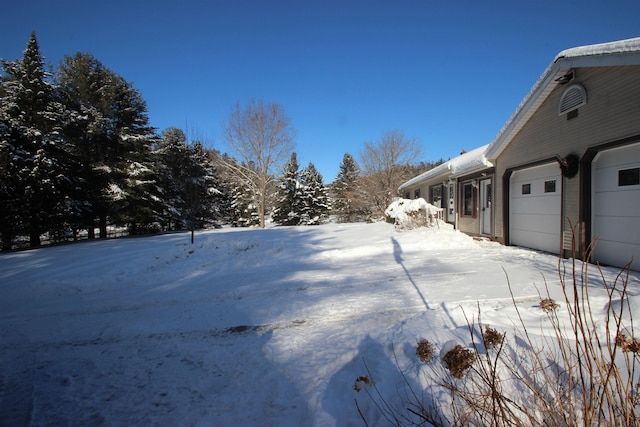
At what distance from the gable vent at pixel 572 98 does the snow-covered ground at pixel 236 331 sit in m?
3.38

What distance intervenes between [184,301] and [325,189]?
29.0m

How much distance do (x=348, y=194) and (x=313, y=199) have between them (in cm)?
452

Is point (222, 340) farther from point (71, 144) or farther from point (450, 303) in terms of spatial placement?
point (71, 144)

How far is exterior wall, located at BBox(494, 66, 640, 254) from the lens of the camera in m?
5.11

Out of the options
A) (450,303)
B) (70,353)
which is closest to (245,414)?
(70,353)

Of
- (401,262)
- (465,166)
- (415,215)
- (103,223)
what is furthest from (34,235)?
(465,166)

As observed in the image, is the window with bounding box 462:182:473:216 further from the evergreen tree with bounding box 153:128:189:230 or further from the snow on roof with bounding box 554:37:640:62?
the evergreen tree with bounding box 153:128:189:230

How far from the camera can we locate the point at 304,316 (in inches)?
155

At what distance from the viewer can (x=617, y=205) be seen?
17.8 ft

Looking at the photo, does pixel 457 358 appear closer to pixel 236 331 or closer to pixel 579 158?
pixel 236 331

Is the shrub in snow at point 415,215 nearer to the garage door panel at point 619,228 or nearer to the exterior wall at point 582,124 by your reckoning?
the exterior wall at point 582,124

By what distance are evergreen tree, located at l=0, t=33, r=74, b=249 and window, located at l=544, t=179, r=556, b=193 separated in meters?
Answer: 17.9

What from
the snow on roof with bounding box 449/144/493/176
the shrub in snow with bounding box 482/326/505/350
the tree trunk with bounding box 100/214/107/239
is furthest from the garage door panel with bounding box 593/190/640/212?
the tree trunk with bounding box 100/214/107/239

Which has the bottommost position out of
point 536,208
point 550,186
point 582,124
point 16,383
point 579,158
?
point 16,383
